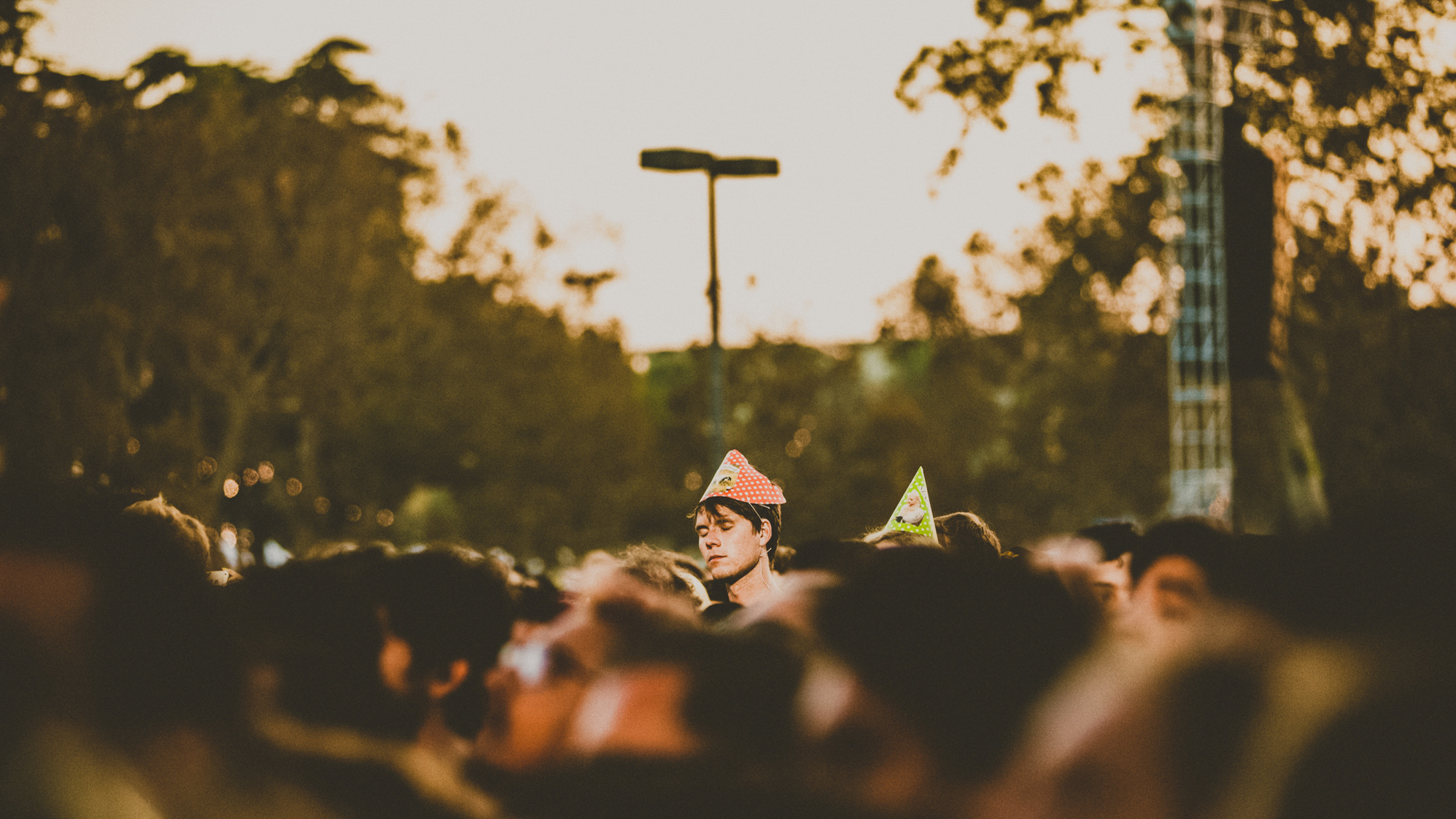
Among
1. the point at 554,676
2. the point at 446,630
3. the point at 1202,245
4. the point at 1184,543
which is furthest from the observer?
the point at 1202,245

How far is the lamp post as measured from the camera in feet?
35.2

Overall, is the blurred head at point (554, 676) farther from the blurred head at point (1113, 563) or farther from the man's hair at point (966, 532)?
the man's hair at point (966, 532)

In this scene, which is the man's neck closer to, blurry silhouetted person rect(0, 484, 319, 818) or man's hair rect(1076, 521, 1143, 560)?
man's hair rect(1076, 521, 1143, 560)

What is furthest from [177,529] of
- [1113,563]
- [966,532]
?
[1113,563]

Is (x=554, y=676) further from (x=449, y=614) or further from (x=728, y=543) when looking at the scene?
(x=728, y=543)

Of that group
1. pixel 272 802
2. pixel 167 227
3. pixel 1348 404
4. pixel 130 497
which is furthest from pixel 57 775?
pixel 167 227

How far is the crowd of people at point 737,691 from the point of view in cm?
156

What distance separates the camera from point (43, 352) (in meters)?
17.3

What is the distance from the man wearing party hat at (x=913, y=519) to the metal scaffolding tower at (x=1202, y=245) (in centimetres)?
954

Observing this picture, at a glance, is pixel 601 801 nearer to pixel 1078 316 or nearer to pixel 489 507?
pixel 1078 316

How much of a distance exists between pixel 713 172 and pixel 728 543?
6.56 m

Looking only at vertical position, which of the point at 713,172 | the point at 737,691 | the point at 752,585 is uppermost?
the point at 713,172

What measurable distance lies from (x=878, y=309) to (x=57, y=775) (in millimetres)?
33366

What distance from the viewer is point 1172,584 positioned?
12.1ft
